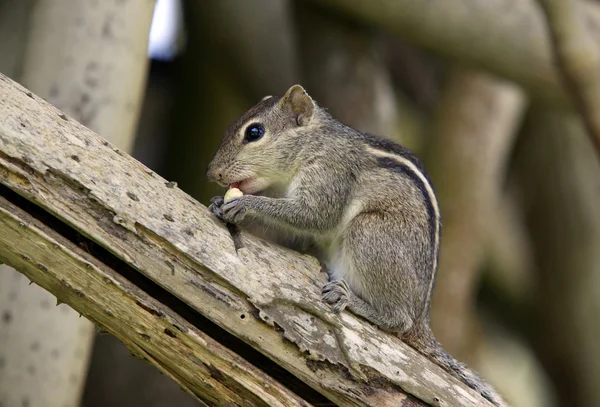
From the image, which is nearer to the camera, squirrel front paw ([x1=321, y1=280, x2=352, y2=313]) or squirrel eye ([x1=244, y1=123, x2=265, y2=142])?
squirrel front paw ([x1=321, y1=280, x2=352, y2=313])

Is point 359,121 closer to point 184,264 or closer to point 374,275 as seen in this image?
point 374,275

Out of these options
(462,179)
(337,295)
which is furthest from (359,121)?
(337,295)

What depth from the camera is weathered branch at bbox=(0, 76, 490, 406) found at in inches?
113

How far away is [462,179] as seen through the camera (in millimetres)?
7012

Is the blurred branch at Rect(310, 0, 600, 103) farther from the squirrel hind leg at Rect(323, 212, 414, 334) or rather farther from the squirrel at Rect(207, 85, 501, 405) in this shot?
the squirrel hind leg at Rect(323, 212, 414, 334)

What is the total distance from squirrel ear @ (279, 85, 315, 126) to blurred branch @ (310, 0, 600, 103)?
8.08ft

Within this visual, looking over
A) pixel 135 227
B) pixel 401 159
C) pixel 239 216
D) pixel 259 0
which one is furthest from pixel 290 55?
pixel 135 227

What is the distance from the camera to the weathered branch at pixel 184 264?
2859 millimetres

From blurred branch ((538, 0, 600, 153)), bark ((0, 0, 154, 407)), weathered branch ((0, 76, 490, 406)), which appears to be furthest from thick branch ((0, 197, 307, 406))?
blurred branch ((538, 0, 600, 153))

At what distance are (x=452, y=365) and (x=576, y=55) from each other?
1587 mm

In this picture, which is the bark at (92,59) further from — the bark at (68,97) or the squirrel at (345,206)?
the squirrel at (345,206)

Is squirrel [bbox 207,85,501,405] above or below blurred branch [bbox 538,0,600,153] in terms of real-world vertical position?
below

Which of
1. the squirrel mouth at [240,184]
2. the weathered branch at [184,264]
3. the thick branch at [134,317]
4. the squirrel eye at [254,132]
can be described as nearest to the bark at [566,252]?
the squirrel eye at [254,132]

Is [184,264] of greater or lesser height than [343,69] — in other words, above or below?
below
